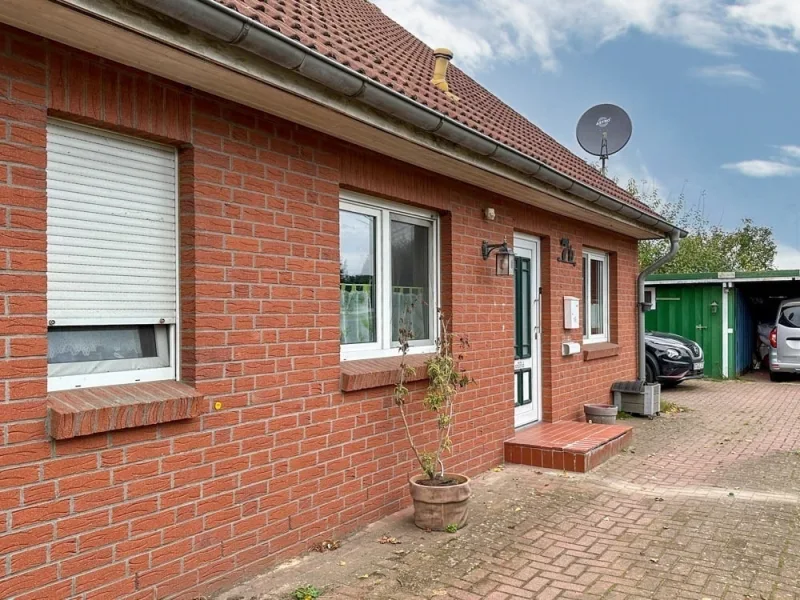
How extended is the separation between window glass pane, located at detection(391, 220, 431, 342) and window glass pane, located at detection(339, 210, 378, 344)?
11.3 inches

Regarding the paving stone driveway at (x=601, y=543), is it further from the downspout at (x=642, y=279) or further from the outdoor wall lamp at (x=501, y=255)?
the downspout at (x=642, y=279)

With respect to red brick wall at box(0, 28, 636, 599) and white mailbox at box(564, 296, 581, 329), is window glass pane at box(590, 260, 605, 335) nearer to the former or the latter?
white mailbox at box(564, 296, 581, 329)

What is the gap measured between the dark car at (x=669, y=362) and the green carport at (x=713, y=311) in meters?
2.81

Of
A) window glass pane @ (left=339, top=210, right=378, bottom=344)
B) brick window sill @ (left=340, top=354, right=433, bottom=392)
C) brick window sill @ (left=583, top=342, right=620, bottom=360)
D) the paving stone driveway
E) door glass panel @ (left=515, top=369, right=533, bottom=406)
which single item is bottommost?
the paving stone driveway

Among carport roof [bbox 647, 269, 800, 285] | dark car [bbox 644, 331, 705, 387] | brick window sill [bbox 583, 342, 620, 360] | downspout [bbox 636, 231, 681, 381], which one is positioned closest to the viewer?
brick window sill [bbox 583, 342, 620, 360]

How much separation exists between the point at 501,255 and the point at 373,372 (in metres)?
2.27

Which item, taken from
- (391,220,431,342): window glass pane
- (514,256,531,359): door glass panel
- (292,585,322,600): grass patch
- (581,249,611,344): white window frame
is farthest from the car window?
(292,585,322,600): grass patch

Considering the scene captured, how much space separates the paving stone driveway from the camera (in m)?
3.73

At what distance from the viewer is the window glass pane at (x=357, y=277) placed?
492 centimetres

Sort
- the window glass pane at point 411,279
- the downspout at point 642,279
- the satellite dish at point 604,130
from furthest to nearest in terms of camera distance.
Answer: the satellite dish at point 604,130, the downspout at point 642,279, the window glass pane at point 411,279

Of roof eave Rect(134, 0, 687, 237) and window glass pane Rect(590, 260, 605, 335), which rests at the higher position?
roof eave Rect(134, 0, 687, 237)

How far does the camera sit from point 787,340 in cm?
1406

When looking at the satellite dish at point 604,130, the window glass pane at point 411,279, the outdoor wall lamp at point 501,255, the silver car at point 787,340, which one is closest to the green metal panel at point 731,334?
the silver car at point 787,340

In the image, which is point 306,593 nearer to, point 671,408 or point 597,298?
point 597,298
